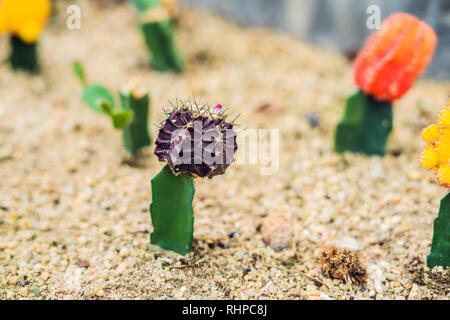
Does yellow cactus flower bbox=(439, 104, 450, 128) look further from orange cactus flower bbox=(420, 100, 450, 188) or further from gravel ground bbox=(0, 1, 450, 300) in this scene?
gravel ground bbox=(0, 1, 450, 300)

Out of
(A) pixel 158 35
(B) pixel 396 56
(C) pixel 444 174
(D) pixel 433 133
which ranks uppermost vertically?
(A) pixel 158 35

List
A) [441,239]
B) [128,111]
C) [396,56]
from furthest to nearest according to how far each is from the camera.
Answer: [128,111] → [396,56] → [441,239]

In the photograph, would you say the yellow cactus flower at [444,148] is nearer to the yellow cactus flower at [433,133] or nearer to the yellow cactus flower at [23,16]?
the yellow cactus flower at [433,133]

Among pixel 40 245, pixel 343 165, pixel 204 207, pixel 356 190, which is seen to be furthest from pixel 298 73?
pixel 40 245

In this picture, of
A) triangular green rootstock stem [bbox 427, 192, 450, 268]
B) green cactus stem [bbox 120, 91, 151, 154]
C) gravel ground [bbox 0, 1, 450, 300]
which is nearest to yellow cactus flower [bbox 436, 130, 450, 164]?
triangular green rootstock stem [bbox 427, 192, 450, 268]

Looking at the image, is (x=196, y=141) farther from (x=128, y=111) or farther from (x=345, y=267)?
(x=128, y=111)

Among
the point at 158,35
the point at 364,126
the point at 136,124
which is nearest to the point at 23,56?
the point at 158,35
